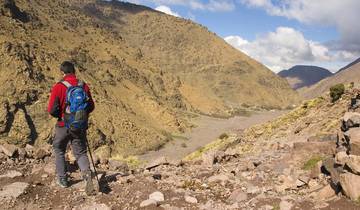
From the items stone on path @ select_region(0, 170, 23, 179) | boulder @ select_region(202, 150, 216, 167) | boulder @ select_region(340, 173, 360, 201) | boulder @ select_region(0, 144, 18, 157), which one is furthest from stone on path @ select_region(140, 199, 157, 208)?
boulder @ select_region(202, 150, 216, 167)

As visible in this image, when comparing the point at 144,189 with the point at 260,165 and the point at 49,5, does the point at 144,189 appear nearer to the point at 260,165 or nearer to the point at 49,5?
the point at 260,165

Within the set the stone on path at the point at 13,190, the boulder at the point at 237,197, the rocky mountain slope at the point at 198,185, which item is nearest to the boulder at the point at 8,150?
the rocky mountain slope at the point at 198,185

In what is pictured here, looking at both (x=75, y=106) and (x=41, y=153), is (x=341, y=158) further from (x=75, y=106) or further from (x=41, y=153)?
(x=41, y=153)

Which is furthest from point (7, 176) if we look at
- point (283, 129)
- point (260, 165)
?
point (283, 129)

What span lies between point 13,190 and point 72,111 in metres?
2.08

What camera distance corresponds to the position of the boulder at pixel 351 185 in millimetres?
8055

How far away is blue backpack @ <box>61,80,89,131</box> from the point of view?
8023mm

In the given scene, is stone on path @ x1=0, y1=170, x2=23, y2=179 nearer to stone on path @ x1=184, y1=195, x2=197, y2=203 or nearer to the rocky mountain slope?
the rocky mountain slope

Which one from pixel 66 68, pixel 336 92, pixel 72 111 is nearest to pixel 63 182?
pixel 72 111

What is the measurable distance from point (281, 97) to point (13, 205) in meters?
161

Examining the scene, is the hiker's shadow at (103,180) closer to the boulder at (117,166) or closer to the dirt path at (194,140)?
the boulder at (117,166)

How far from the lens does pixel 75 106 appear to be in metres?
8.04

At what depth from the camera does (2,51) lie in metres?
46.9

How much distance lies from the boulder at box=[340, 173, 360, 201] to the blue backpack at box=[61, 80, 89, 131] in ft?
16.3
